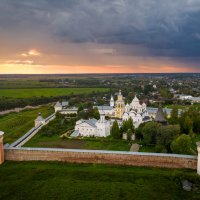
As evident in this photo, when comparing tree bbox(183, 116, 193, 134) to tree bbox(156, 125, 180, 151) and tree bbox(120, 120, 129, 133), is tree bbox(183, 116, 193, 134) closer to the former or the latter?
tree bbox(156, 125, 180, 151)

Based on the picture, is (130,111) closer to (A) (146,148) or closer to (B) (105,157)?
(A) (146,148)

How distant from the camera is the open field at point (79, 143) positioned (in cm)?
2761

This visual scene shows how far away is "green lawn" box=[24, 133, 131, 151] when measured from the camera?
27.6 metres

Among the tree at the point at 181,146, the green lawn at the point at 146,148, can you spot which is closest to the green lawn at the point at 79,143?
the green lawn at the point at 146,148

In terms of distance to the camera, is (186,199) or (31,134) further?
(31,134)

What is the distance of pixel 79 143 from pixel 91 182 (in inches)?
461

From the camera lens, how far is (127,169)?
20203mm

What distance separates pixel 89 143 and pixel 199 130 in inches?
496

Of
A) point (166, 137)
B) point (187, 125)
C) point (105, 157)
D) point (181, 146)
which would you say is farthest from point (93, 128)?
point (181, 146)

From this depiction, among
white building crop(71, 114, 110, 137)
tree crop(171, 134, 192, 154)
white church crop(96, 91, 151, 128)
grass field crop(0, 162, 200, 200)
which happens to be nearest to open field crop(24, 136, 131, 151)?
white building crop(71, 114, 110, 137)

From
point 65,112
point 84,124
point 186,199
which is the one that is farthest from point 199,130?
point 65,112

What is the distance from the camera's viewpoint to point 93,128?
3247cm

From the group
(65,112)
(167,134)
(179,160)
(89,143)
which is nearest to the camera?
(179,160)

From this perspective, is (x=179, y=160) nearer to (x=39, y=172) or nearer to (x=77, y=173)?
(x=77, y=173)
